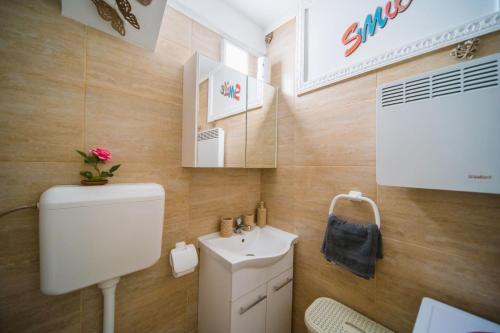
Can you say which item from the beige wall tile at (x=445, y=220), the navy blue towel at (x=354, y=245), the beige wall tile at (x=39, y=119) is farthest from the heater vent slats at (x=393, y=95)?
the beige wall tile at (x=39, y=119)

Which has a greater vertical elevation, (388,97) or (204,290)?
(388,97)

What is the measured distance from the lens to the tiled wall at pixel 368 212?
0.73 metres

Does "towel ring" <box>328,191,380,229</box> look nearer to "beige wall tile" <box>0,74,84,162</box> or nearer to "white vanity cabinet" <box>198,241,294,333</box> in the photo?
"white vanity cabinet" <box>198,241,294,333</box>

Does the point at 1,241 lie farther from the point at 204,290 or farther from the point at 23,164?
the point at 204,290

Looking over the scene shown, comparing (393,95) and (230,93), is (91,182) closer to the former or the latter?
(230,93)

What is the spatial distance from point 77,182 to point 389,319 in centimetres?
172

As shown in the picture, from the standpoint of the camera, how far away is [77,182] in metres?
0.85

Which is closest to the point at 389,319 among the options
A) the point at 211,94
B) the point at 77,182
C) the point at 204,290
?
the point at 204,290

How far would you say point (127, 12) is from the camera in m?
0.79

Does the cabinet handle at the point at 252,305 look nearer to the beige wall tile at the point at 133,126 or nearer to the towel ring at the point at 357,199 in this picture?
the towel ring at the point at 357,199

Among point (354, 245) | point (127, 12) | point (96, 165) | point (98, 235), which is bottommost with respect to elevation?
point (354, 245)

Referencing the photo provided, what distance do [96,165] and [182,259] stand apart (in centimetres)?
69

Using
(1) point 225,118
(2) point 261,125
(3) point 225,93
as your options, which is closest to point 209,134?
(1) point 225,118

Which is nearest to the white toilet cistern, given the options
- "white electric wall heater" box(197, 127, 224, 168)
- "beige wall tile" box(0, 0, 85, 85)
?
"white electric wall heater" box(197, 127, 224, 168)
